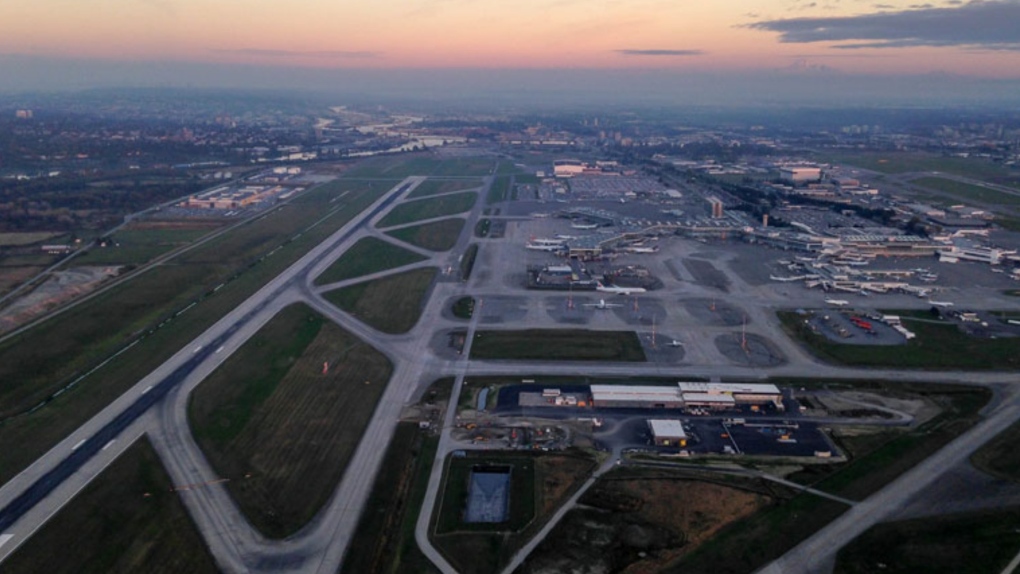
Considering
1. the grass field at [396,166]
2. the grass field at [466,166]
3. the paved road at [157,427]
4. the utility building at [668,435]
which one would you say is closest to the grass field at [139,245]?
the paved road at [157,427]

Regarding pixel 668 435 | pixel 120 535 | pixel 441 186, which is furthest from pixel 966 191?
pixel 120 535

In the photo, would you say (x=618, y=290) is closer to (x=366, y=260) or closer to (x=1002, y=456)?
(x=366, y=260)

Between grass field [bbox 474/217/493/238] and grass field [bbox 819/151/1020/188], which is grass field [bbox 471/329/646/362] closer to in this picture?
grass field [bbox 474/217/493/238]

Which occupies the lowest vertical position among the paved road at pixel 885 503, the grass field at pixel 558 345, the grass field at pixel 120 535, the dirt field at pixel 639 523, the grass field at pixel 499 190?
the grass field at pixel 499 190

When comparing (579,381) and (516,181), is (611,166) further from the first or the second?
(579,381)

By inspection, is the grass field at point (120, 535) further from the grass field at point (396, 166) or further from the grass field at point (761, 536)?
the grass field at point (396, 166)
